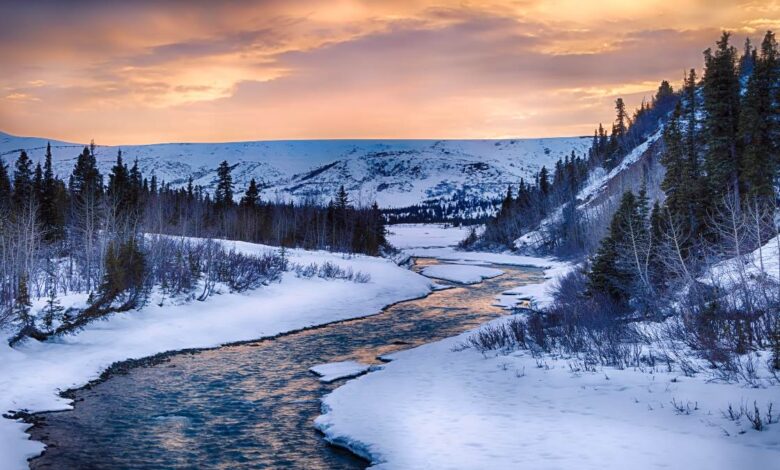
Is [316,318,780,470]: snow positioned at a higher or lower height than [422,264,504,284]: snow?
higher

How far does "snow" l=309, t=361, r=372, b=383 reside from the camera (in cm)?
1803

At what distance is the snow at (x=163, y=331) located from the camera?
14820 millimetres

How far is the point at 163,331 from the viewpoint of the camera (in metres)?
23.7

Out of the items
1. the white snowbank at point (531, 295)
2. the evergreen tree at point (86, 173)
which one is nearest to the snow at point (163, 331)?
the white snowbank at point (531, 295)

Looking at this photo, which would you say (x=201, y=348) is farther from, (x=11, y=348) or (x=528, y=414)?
(x=528, y=414)

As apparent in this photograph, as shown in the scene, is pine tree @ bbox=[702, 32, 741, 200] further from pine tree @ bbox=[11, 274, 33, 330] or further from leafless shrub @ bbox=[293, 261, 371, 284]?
pine tree @ bbox=[11, 274, 33, 330]

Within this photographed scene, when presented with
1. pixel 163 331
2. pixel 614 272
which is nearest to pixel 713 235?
pixel 614 272

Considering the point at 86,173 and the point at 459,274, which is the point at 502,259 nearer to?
the point at 459,274

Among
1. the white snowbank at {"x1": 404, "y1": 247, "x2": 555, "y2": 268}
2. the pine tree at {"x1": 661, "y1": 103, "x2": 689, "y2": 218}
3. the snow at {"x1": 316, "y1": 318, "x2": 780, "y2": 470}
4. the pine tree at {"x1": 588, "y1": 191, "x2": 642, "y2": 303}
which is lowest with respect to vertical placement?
the white snowbank at {"x1": 404, "y1": 247, "x2": 555, "y2": 268}

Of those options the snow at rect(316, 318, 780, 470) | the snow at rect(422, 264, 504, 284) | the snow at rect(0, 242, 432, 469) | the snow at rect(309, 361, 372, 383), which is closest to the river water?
the snow at rect(309, 361, 372, 383)

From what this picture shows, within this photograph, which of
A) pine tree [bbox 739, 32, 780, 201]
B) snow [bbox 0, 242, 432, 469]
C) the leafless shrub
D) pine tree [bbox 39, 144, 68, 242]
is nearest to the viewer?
snow [bbox 0, 242, 432, 469]

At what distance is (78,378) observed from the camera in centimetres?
1720

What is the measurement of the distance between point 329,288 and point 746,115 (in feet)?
105

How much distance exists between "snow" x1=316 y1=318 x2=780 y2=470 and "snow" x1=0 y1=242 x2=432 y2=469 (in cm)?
729
